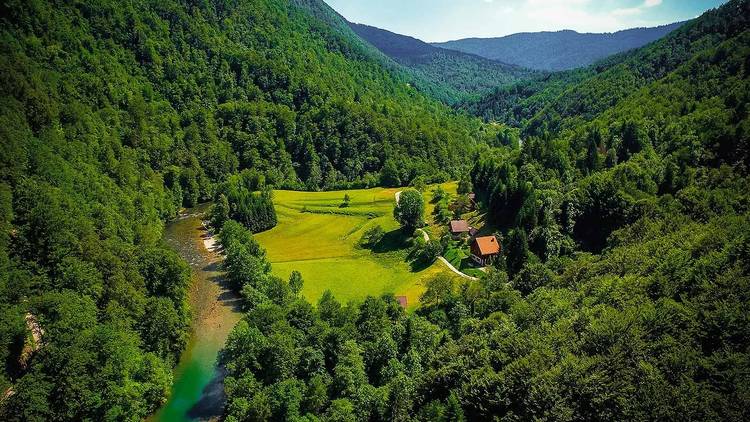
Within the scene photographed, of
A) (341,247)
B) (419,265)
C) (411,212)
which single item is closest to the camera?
(419,265)

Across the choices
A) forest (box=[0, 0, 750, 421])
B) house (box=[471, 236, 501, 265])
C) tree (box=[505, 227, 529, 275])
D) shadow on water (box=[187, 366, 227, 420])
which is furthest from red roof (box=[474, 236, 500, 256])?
shadow on water (box=[187, 366, 227, 420])

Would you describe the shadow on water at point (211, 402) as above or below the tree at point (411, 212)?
below

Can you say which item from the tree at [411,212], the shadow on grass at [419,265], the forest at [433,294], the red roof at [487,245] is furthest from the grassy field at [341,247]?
the forest at [433,294]

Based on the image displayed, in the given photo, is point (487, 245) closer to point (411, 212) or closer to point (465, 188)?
point (411, 212)

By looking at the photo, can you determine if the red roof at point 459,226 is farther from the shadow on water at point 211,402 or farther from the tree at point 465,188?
the shadow on water at point 211,402

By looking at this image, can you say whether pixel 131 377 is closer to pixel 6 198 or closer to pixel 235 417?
pixel 235 417

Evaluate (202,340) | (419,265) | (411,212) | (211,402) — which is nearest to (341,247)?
(411,212)

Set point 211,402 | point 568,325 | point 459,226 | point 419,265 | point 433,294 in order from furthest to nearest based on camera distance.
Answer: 1. point 459,226
2. point 419,265
3. point 433,294
4. point 211,402
5. point 568,325
